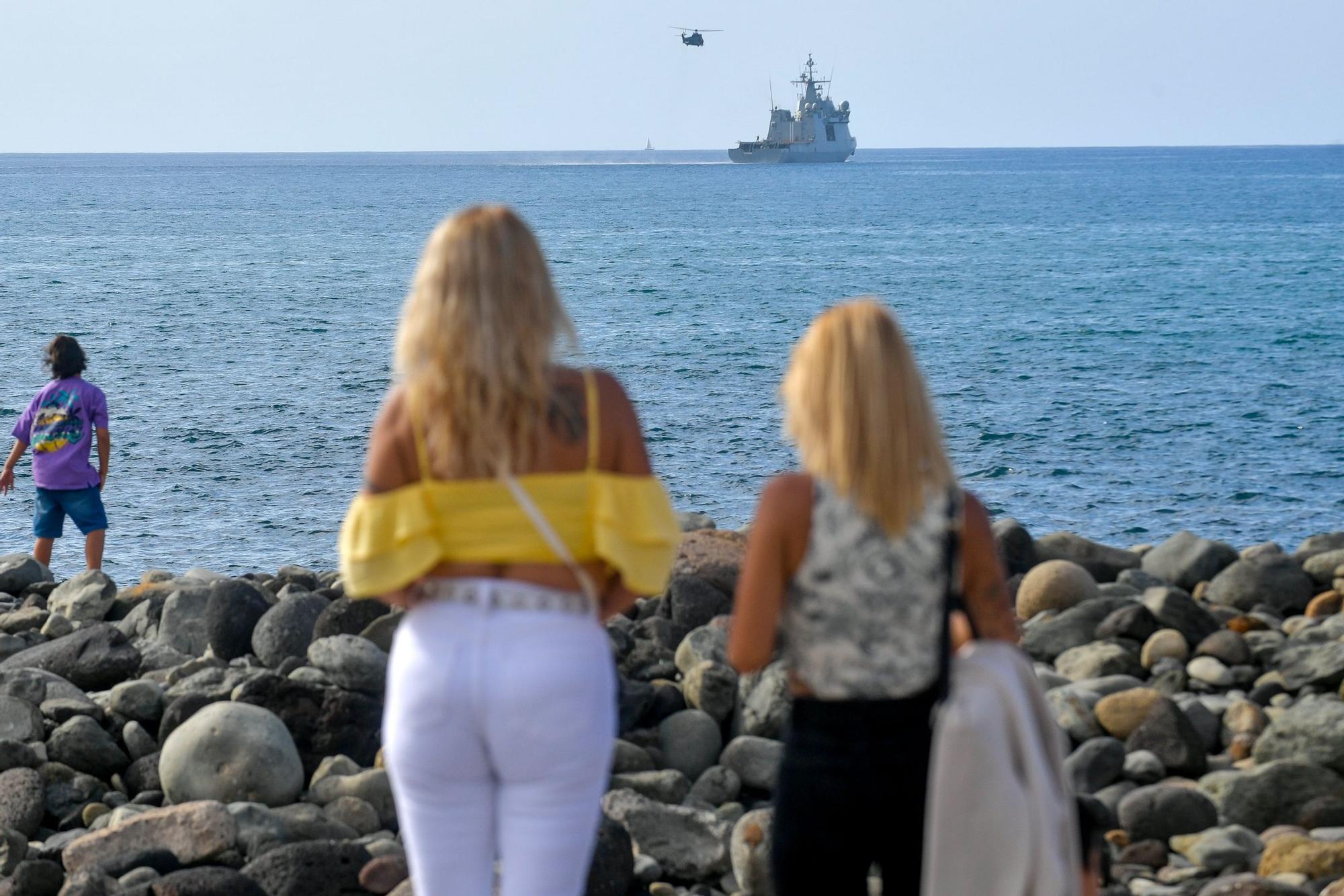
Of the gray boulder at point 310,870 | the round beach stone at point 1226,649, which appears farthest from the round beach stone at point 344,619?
the round beach stone at point 1226,649

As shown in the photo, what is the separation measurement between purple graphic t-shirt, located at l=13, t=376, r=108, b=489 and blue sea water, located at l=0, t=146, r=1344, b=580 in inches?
290

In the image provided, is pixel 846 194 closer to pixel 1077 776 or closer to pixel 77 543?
pixel 77 543

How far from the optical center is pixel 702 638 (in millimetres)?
8016

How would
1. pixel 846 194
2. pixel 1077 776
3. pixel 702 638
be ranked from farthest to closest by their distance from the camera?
1. pixel 846 194
2. pixel 702 638
3. pixel 1077 776

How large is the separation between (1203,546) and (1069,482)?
588 inches

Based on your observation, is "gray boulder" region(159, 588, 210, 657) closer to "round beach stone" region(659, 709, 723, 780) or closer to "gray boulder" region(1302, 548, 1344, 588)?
"round beach stone" region(659, 709, 723, 780)

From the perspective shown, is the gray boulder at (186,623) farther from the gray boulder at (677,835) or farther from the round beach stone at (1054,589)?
the round beach stone at (1054,589)

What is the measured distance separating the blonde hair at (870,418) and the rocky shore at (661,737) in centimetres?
249

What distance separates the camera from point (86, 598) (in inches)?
430

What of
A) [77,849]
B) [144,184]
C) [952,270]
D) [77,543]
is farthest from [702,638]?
[144,184]

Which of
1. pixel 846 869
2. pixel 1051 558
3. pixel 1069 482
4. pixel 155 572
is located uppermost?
pixel 846 869

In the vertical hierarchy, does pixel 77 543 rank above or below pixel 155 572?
below

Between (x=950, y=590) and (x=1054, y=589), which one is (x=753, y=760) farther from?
(x=950, y=590)

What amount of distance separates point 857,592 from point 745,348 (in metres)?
39.4
